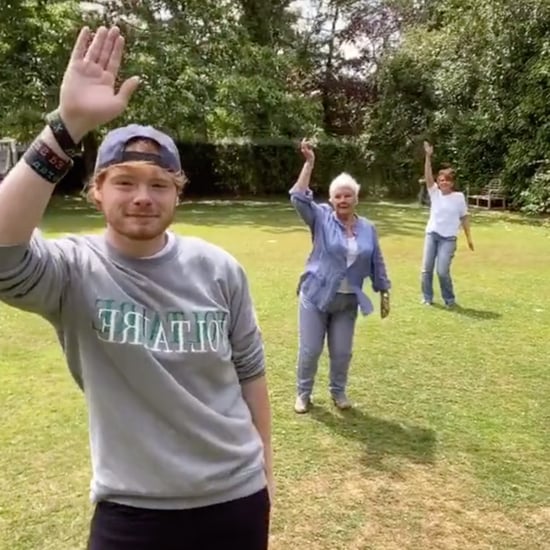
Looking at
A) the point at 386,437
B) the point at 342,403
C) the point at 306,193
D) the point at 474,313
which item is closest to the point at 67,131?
the point at 306,193

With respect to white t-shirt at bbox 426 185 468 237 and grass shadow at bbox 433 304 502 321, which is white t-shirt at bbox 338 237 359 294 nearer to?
grass shadow at bbox 433 304 502 321

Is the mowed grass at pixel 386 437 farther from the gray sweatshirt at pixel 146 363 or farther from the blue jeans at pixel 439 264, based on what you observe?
the gray sweatshirt at pixel 146 363

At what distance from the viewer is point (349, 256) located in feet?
17.1

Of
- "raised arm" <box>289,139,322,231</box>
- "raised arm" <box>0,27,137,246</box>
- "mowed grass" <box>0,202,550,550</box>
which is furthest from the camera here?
"raised arm" <box>289,139,322,231</box>

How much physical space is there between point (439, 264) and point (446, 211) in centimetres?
65

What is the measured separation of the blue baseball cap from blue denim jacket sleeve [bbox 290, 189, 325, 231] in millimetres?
3246

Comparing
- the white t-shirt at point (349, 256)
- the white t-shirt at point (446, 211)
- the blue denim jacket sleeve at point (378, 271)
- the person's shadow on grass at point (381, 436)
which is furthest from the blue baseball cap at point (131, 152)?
the white t-shirt at point (446, 211)

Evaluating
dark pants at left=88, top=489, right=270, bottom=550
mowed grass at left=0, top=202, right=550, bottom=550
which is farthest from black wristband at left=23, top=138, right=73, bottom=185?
mowed grass at left=0, top=202, right=550, bottom=550

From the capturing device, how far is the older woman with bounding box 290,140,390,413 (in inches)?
203

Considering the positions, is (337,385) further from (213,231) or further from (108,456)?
(213,231)

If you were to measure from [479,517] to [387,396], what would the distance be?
1.88 metres

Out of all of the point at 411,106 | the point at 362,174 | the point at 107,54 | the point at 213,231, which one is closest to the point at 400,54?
the point at 411,106

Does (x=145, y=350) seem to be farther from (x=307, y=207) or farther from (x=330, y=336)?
(x=330, y=336)

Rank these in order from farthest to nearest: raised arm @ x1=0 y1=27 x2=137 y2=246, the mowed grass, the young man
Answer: the mowed grass, the young man, raised arm @ x1=0 y1=27 x2=137 y2=246
